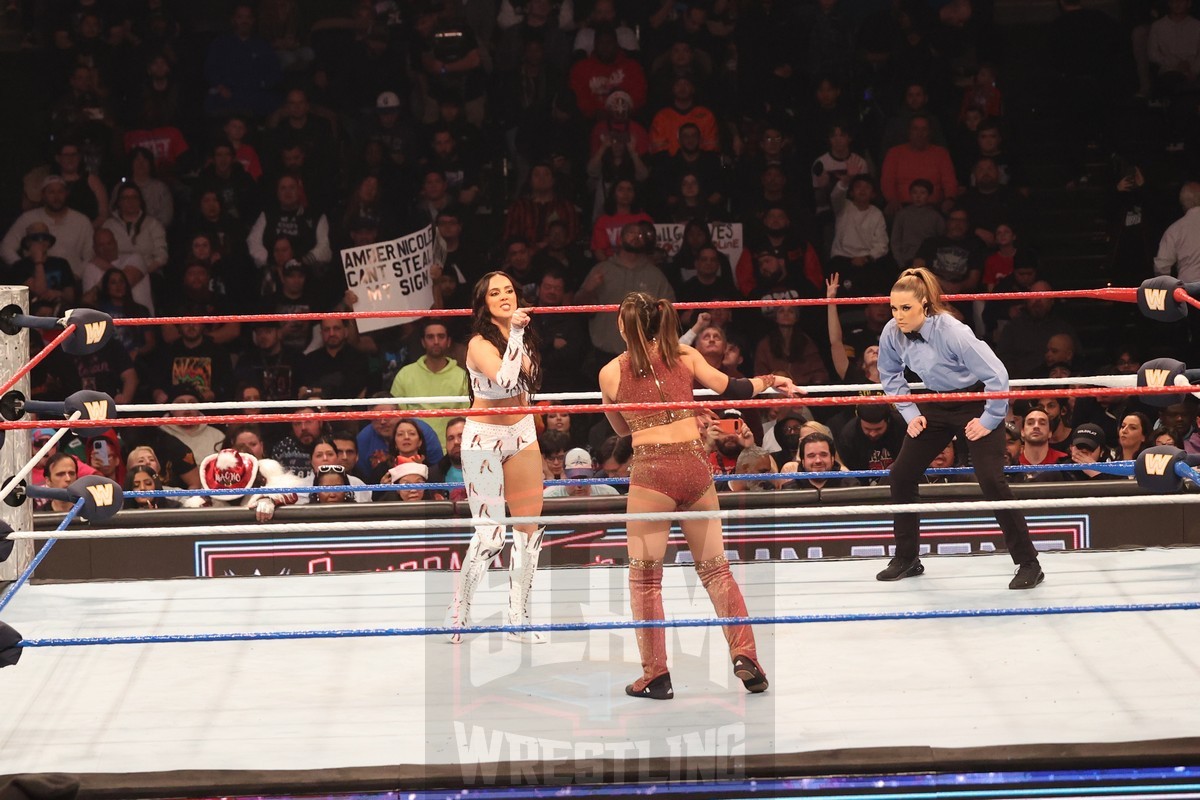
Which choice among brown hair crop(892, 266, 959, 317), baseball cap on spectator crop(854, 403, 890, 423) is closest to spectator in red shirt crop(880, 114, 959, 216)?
baseball cap on spectator crop(854, 403, 890, 423)

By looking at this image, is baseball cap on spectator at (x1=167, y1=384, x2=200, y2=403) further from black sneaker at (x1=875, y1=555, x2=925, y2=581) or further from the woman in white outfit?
black sneaker at (x1=875, y1=555, x2=925, y2=581)

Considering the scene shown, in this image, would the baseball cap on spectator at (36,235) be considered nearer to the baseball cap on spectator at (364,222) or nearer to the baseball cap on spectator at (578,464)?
the baseball cap on spectator at (364,222)

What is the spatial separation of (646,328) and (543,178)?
401cm

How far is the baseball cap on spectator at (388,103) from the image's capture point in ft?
27.0

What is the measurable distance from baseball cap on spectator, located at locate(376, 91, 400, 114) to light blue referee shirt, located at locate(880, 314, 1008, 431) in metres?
4.16

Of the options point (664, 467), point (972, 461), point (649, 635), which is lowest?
point (649, 635)

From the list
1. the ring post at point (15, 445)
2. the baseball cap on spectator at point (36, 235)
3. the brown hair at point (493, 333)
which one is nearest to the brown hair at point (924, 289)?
the brown hair at point (493, 333)

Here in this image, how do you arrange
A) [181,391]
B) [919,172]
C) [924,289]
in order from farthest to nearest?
[919,172]
[181,391]
[924,289]

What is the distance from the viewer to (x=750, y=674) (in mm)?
3990

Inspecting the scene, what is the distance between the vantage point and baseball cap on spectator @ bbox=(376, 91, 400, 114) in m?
8.23

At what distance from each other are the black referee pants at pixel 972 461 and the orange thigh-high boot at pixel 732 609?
1.09 meters

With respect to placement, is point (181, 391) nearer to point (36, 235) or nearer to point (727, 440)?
point (36, 235)

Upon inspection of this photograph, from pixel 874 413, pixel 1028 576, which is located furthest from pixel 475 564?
pixel 874 413

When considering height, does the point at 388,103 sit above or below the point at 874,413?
above
